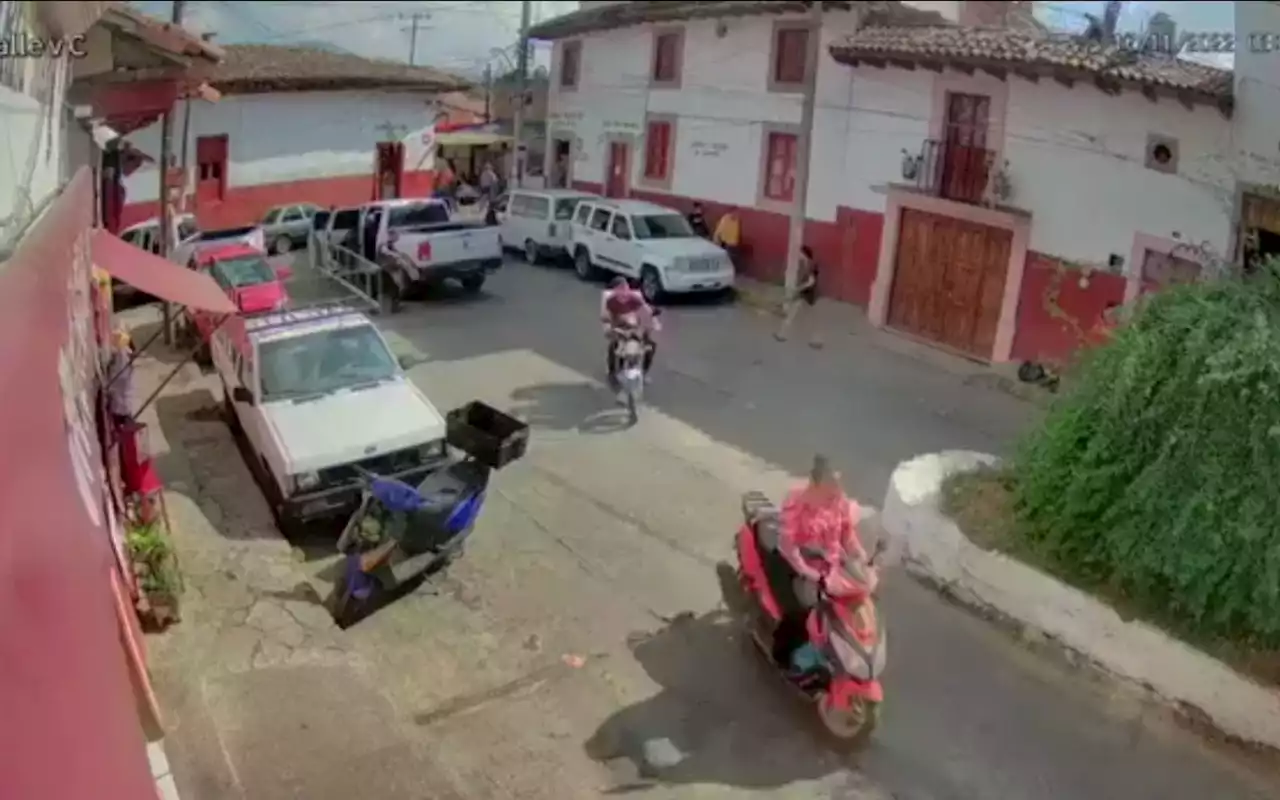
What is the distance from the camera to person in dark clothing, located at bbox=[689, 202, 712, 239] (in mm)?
24141

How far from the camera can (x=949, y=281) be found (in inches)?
747

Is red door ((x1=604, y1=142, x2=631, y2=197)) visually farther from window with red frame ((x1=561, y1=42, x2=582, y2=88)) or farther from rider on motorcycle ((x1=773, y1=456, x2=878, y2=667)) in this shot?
rider on motorcycle ((x1=773, y1=456, x2=878, y2=667))

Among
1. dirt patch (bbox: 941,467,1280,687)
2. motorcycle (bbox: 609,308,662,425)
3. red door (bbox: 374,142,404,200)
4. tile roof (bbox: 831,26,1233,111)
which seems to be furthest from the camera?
red door (bbox: 374,142,404,200)

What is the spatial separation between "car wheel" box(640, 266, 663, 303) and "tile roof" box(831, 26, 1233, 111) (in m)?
4.72

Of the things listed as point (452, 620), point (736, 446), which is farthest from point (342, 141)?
point (452, 620)

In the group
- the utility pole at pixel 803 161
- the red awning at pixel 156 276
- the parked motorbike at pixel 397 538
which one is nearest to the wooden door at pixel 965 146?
the utility pole at pixel 803 161

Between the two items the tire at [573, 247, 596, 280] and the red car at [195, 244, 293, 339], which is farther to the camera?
the tire at [573, 247, 596, 280]

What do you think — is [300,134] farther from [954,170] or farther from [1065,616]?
[1065,616]

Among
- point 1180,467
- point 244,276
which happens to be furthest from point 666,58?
point 1180,467

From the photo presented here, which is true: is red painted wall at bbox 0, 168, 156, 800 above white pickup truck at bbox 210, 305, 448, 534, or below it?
above

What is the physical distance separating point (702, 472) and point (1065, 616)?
14.8 ft

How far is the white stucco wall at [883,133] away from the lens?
15.6 meters

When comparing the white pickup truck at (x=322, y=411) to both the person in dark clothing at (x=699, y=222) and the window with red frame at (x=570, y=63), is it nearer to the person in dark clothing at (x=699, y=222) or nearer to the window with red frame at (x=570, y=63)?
the person in dark clothing at (x=699, y=222)

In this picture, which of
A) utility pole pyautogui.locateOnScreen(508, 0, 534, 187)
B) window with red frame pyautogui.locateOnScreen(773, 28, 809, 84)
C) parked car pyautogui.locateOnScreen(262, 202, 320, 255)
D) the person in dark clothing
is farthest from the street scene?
utility pole pyautogui.locateOnScreen(508, 0, 534, 187)
